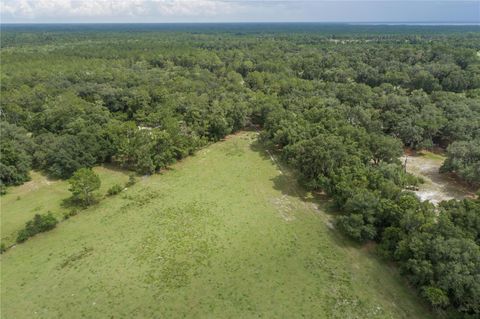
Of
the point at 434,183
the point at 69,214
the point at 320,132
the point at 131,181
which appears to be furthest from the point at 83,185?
the point at 434,183

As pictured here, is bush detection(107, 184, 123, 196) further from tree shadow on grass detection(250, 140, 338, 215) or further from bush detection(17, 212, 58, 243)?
tree shadow on grass detection(250, 140, 338, 215)

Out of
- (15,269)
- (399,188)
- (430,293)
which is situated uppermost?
(399,188)

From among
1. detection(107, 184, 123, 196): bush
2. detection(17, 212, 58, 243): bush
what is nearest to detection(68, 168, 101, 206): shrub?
detection(107, 184, 123, 196): bush

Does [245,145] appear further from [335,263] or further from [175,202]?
[335,263]

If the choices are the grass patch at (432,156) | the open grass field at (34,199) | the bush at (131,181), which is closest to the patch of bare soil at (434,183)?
the grass patch at (432,156)

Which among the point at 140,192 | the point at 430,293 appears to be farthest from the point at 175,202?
the point at 430,293

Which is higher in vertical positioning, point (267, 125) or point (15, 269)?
point (267, 125)
